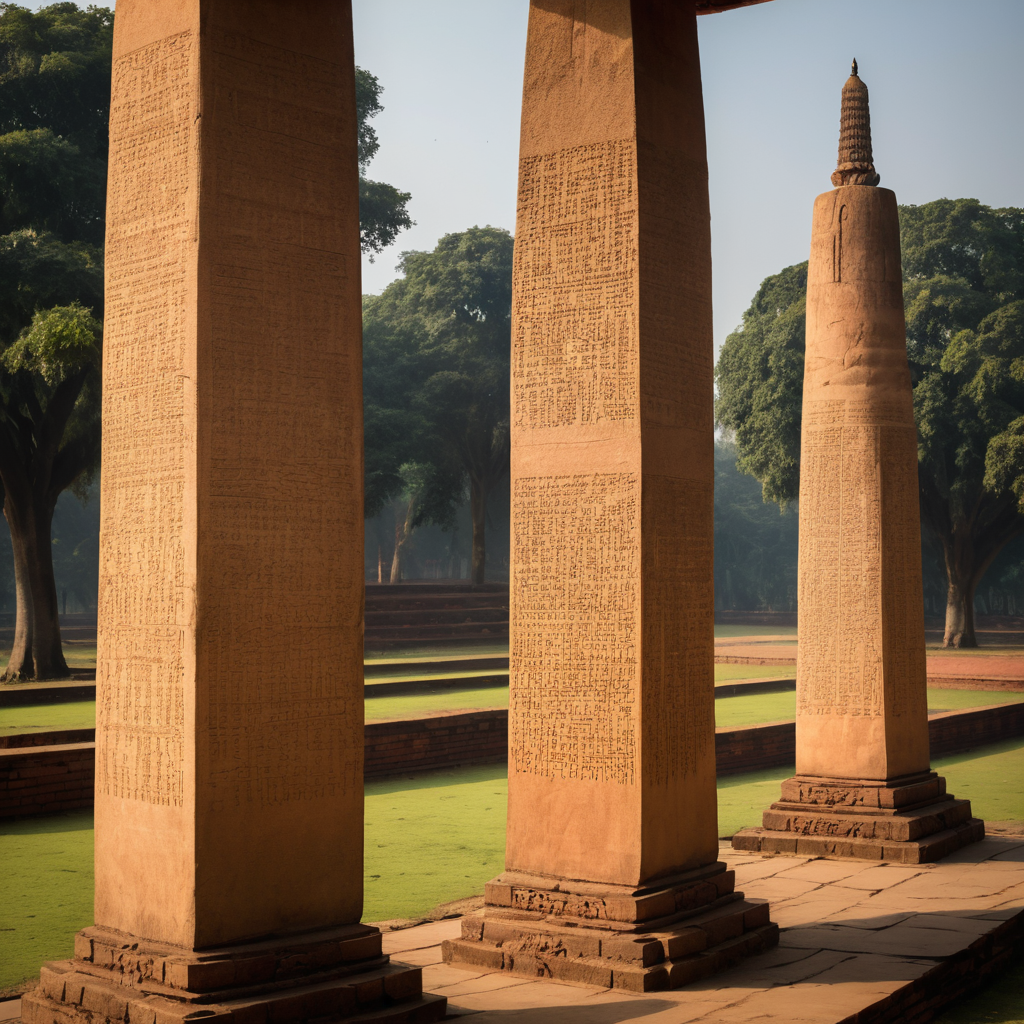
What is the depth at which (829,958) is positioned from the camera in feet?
15.8

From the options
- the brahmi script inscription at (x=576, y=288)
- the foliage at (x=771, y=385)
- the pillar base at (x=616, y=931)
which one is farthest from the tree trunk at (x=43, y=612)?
the foliage at (x=771, y=385)

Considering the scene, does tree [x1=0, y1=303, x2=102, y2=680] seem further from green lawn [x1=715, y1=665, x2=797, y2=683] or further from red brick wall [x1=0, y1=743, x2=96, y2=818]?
green lawn [x1=715, y1=665, x2=797, y2=683]

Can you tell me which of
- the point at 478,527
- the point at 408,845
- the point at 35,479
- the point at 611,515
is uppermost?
the point at 35,479

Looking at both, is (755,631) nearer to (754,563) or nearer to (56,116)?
(754,563)

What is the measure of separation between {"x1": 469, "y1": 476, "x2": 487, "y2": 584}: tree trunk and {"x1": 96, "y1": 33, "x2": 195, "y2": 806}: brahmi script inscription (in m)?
28.1

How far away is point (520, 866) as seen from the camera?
4926 millimetres

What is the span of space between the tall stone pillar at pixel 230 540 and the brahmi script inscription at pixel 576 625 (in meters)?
1.19

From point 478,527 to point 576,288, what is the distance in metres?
27.6

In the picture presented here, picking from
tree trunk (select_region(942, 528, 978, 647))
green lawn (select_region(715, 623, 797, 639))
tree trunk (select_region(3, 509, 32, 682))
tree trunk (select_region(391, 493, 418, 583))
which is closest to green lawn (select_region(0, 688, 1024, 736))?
tree trunk (select_region(3, 509, 32, 682))

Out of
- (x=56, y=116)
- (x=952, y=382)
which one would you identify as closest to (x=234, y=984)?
(x=56, y=116)

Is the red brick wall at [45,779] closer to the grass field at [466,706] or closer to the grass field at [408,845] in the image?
the grass field at [408,845]

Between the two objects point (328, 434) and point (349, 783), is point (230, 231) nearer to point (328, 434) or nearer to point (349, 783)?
point (328, 434)

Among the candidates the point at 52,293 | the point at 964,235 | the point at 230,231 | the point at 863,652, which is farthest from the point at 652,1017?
the point at 964,235

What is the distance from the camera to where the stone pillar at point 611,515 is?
4691mm
